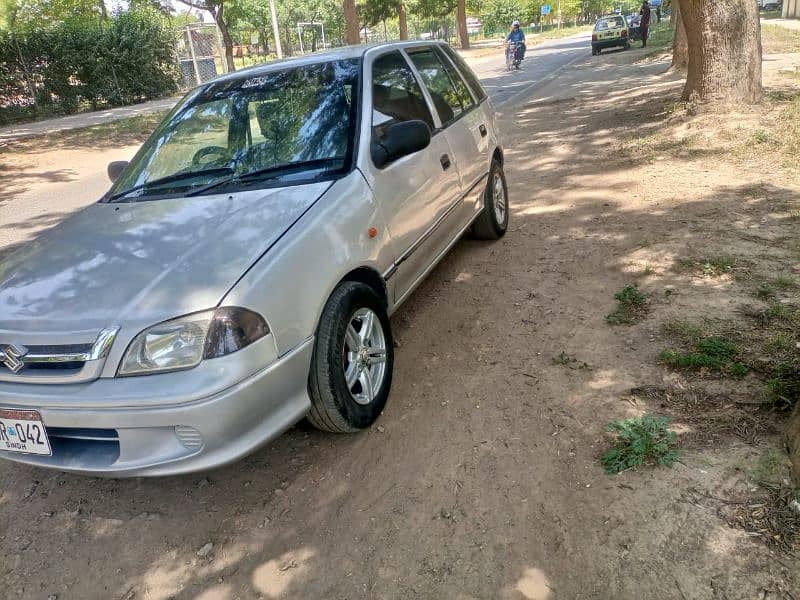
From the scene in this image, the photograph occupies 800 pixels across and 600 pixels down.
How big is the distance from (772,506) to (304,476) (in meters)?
1.95

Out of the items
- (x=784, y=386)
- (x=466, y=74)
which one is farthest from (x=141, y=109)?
(x=784, y=386)

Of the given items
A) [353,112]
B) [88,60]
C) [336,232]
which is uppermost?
[88,60]

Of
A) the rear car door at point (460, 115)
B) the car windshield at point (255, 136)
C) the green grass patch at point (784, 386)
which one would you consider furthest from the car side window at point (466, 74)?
the green grass patch at point (784, 386)

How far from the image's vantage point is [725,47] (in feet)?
28.6

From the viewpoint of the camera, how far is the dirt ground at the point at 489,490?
7.35 ft

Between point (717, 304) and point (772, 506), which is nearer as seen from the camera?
point (772, 506)

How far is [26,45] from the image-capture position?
19453 millimetres

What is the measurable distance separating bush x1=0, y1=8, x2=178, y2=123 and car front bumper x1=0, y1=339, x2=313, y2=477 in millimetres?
21031

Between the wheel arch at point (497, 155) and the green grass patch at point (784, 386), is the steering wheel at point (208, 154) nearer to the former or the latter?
the wheel arch at point (497, 155)

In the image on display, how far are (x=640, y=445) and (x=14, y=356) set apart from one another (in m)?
2.64

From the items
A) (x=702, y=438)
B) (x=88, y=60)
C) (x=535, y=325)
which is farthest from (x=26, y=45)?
(x=702, y=438)

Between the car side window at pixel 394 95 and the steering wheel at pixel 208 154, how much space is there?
0.91 m

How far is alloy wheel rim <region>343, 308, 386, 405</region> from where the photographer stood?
9.82 feet

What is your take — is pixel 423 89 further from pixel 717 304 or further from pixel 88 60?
pixel 88 60
